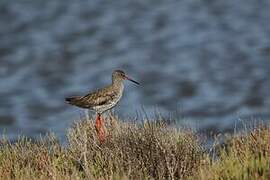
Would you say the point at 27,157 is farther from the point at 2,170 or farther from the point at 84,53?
the point at 84,53

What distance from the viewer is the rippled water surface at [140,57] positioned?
26.0 m

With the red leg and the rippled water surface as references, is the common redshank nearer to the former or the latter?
the red leg

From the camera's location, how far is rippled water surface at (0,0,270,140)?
25953 mm

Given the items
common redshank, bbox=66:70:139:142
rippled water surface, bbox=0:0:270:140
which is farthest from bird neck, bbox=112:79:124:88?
rippled water surface, bbox=0:0:270:140

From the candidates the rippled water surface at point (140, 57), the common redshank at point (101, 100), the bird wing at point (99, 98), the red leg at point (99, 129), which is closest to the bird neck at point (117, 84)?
the common redshank at point (101, 100)

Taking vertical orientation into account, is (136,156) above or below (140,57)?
below

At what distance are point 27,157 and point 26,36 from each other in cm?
2283

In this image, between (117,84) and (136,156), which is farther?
(117,84)

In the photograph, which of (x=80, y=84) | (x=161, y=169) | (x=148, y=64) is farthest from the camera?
(x=148, y=64)

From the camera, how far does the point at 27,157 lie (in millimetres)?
12992

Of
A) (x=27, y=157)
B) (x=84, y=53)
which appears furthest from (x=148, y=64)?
Answer: (x=27, y=157)

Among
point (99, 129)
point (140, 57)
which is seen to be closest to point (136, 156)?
point (99, 129)

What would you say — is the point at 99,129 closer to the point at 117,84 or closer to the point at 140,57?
the point at 117,84

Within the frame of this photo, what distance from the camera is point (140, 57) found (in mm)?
31875
